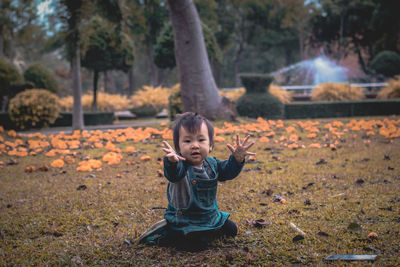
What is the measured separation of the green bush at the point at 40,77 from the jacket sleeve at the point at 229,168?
55.8 feet

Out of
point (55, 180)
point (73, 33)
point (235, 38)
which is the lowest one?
point (55, 180)

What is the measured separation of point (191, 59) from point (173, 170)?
6.47 metres

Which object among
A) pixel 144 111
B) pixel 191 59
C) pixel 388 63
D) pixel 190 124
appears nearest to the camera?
pixel 190 124

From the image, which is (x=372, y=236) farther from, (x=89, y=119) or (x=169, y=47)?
(x=169, y=47)

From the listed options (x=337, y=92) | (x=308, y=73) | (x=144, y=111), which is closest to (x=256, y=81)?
(x=337, y=92)

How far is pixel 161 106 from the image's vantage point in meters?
19.7

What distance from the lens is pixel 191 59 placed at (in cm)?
811

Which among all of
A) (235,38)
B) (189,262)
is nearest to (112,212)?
(189,262)

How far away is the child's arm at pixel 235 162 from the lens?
85.9 inches

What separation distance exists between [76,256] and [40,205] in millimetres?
1326

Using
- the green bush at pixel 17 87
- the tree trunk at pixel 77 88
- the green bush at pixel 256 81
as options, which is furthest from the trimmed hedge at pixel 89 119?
the green bush at pixel 256 81

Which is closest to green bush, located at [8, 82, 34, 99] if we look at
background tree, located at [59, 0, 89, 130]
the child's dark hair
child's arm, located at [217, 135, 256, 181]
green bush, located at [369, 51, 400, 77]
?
background tree, located at [59, 0, 89, 130]

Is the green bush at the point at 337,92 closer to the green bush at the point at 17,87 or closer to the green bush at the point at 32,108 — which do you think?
the green bush at the point at 32,108

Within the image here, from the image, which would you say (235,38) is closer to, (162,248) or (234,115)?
(234,115)
